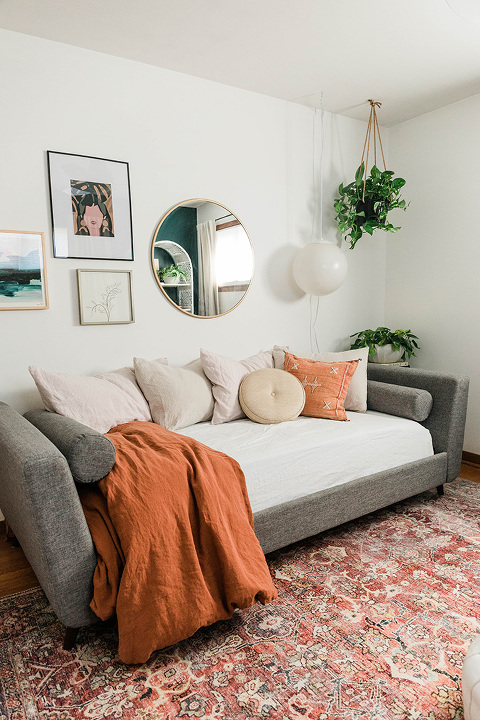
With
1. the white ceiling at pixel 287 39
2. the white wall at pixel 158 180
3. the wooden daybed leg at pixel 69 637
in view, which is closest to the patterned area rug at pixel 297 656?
the wooden daybed leg at pixel 69 637

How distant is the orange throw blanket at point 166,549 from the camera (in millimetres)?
1609

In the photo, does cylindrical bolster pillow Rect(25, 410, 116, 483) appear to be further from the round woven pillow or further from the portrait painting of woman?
the portrait painting of woman

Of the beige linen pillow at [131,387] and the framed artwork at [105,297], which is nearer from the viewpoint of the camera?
the beige linen pillow at [131,387]

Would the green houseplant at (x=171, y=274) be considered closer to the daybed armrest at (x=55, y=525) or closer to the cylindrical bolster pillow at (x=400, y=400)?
the cylindrical bolster pillow at (x=400, y=400)

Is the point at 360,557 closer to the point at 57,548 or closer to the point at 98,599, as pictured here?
the point at 98,599

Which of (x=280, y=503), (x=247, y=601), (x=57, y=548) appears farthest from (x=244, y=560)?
(x=57, y=548)

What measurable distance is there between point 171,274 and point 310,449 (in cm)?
139

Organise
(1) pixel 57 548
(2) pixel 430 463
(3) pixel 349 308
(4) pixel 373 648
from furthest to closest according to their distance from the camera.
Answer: (3) pixel 349 308 → (2) pixel 430 463 → (4) pixel 373 648 → (1) pixel 57 548

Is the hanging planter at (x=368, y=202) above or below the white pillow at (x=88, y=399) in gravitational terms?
above

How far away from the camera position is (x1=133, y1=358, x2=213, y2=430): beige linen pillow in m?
2.65

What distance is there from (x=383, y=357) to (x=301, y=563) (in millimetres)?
1860

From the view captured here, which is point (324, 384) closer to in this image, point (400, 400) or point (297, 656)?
point (400, 400)

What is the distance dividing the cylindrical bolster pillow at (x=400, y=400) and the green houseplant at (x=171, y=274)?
1390mm

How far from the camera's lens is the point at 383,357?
12.0 feet
